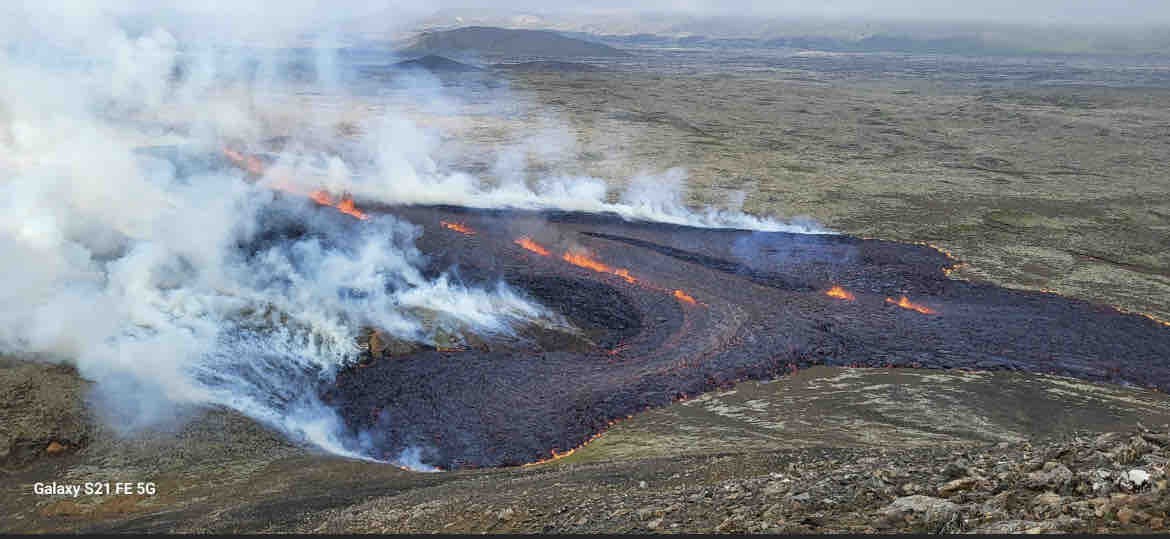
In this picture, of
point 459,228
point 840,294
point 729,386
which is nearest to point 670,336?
point 729,386

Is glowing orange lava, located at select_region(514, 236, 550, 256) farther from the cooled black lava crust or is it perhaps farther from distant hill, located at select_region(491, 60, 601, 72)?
distant hill, located at select_region(491, 60, 601, 72)

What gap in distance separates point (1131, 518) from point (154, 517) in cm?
1331

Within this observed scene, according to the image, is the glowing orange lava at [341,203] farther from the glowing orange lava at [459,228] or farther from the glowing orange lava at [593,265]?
the glowing orange lava at [593,265]

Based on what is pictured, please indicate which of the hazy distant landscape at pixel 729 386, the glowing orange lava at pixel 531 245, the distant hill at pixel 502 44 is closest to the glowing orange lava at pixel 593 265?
the hazy distant landscape at pixel 729 386

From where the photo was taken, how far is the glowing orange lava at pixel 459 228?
103 feet

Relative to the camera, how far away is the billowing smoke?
17.5m

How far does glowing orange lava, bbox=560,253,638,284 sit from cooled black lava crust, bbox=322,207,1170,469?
14.1 inches

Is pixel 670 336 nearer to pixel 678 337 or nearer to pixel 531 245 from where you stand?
pixel 678 337

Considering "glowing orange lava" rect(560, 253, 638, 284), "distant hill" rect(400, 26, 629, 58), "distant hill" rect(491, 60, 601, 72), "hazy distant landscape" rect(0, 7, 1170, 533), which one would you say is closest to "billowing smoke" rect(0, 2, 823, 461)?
"hazy distant landscape" rect(0, 7, 1170, 533)

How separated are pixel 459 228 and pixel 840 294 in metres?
15.7

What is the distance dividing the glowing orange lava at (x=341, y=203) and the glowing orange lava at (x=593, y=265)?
1020cm

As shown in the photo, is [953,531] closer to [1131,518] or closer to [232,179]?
[1131,518]

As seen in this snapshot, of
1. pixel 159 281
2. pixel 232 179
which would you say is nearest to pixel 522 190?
pixel 232 179

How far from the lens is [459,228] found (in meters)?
32.2
